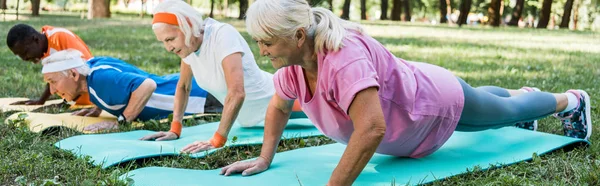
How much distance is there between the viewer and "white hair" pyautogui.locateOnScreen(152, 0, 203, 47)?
13.2 feet

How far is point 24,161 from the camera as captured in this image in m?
3.50

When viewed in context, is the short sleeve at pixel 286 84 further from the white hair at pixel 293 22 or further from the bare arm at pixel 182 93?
the bare arm at pixel 182 93

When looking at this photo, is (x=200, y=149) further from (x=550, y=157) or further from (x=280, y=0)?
(x=550, y=157)

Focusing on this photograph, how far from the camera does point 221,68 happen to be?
436cm

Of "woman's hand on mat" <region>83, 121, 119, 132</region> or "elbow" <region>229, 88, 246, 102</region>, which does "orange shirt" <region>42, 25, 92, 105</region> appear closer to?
"woman's hand on mat" <region>83, 121, 119, 132</region>

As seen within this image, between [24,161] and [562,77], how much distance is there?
6088 millimetres

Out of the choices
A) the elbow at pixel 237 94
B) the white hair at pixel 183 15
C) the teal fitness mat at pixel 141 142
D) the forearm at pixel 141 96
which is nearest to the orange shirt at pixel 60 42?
the forearm at pixel 141 96

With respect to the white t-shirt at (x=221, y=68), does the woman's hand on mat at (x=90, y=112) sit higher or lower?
lower

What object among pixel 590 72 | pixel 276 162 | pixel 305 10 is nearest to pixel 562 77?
pixel 590 72

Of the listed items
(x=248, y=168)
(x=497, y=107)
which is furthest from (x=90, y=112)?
(x=497, y=107)

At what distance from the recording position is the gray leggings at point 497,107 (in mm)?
3422

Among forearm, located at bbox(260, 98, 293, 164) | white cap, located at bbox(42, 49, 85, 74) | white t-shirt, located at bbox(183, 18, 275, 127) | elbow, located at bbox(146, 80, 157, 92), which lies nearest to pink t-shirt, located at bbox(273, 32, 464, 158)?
forearm, located at bbox(260, 98, 293, 164)

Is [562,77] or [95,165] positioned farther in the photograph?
[562,77]

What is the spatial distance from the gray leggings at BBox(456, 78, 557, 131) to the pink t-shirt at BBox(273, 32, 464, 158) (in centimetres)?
10
